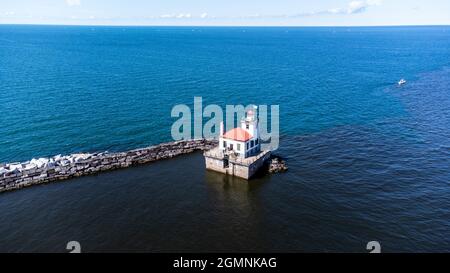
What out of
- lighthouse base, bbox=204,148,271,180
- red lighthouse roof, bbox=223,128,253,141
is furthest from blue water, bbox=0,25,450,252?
red lighthouse roof, bbox=223,128,253,141

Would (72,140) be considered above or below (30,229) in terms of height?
above

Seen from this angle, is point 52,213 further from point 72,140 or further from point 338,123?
point 338,123

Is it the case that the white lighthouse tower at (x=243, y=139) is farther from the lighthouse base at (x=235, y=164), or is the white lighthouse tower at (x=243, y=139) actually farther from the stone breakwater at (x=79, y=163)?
the stone breakwater at (x=79, y=163)
